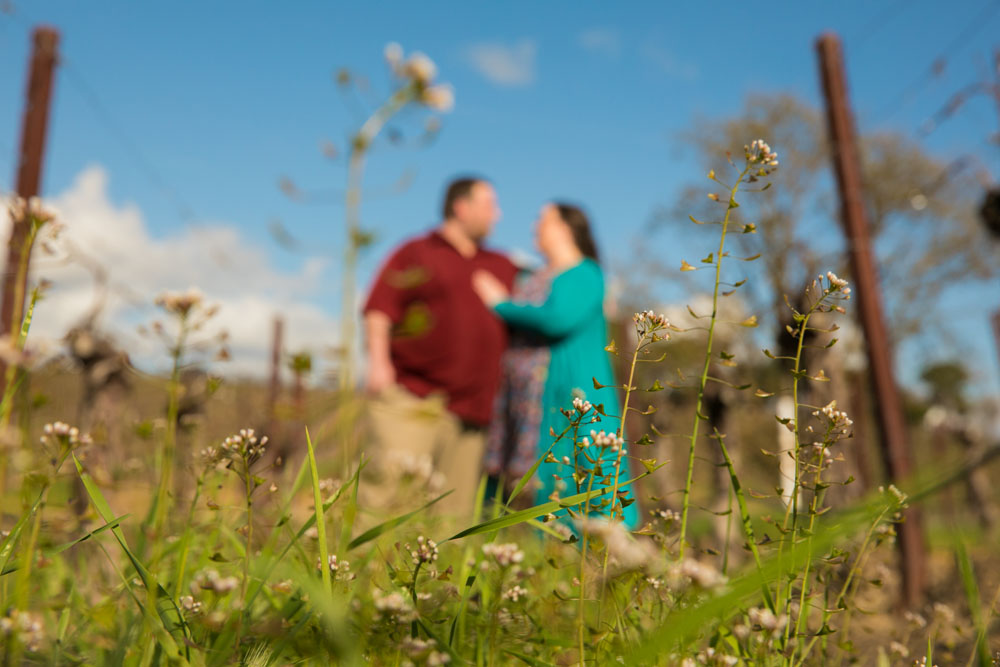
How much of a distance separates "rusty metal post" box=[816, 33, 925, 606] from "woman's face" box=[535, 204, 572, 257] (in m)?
2.55

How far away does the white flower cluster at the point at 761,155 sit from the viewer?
96 cm

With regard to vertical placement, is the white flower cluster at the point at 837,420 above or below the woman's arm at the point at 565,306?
below

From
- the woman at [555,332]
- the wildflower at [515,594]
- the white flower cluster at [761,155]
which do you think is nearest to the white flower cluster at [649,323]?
the white flower cluster at [761,155]

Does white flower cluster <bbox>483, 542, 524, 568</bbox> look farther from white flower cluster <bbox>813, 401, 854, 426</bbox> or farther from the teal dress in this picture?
the teal dress

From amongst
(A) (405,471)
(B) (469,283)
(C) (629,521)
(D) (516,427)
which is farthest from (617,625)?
(B) (469,283)

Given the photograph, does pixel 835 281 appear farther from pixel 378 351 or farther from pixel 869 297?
pixel 869 297

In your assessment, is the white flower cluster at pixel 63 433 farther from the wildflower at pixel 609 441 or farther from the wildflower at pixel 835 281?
the wildflower at pixel 835 281

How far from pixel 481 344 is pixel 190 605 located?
3.61 meters

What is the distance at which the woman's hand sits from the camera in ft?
13.6

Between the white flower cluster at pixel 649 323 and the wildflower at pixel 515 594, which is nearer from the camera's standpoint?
the white flower cluster at pixel 649 323

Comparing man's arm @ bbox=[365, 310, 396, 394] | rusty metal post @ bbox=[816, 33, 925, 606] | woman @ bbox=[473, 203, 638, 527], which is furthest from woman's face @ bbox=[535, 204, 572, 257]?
rusty metal post @ bbox=[816, 33, 925, 606]

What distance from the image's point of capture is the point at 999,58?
5523 millimetres

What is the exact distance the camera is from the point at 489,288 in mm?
4301

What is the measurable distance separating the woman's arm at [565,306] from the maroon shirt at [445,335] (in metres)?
0.62
